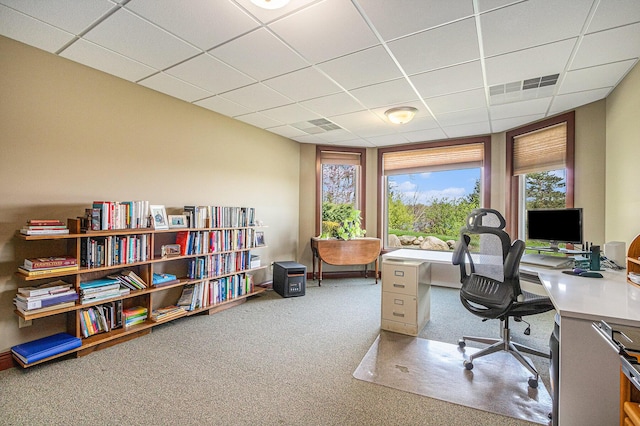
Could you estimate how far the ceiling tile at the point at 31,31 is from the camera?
1920mm

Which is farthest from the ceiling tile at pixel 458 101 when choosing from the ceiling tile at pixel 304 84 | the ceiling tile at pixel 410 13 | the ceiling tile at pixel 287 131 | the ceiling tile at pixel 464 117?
the ceiling tile at pixel 287 131

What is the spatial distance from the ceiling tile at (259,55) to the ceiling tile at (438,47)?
2.68 ft

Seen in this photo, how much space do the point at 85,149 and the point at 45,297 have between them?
1279 mm

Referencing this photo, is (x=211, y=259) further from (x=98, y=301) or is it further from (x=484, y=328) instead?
(x=484, y=328)

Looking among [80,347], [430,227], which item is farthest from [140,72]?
[430,227]

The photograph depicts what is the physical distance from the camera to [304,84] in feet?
9.30

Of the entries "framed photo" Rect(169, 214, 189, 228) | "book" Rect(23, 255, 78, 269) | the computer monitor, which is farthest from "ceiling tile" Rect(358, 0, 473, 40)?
"book" Rect(23, 255, 78, 269)

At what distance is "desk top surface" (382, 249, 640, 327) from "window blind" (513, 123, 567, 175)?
1.87 m

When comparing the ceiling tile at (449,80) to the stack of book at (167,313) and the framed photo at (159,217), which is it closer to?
the framed photo at (159,217)

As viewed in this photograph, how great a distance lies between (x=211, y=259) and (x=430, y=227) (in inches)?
142

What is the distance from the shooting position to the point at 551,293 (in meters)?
1.66

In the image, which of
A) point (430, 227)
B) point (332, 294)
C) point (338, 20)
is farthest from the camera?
point (430, 227)

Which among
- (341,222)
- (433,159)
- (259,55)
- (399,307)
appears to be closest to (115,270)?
(259,55)

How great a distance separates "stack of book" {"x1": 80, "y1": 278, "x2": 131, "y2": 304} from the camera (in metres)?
2.35
